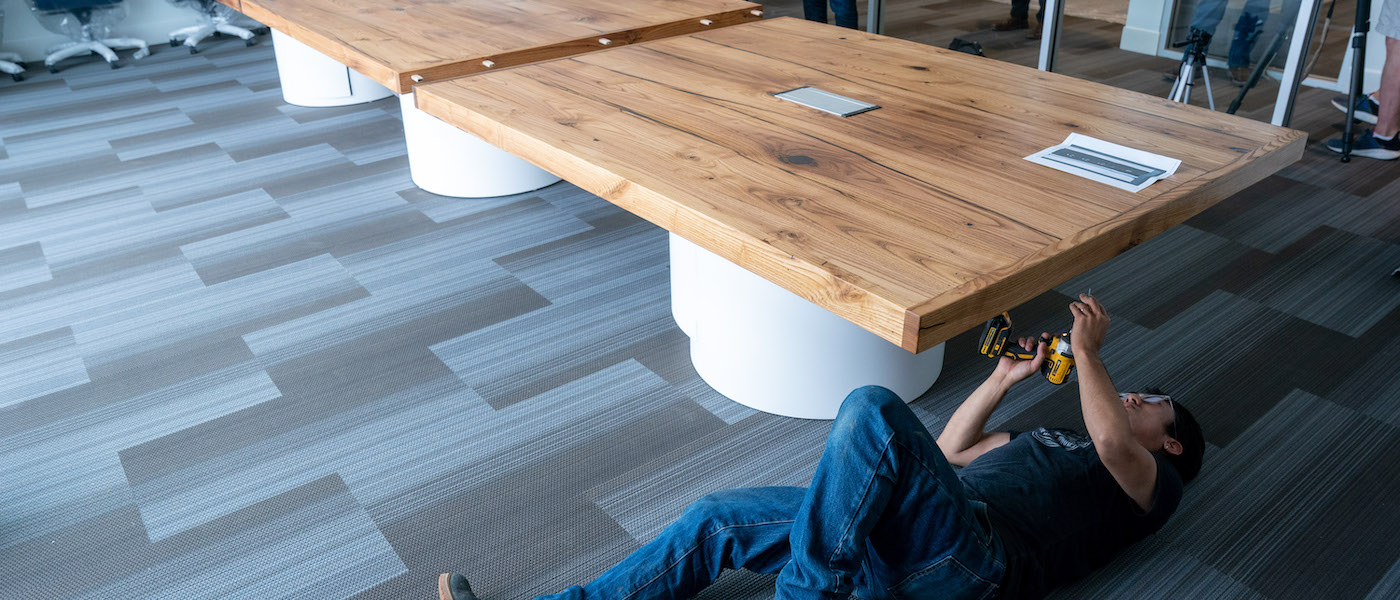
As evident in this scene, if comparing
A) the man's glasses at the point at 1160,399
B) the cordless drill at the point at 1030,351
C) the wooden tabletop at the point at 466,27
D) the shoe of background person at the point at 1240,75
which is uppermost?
the wooden tabletop at the point at 466,27

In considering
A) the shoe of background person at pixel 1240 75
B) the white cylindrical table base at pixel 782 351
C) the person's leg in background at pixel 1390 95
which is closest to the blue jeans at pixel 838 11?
the shoe of background person at pixel 1240 75

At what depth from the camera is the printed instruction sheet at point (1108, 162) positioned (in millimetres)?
1515

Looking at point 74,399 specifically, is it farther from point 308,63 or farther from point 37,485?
point 308,63

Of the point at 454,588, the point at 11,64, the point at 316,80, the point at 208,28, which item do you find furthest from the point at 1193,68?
the point at 11,64

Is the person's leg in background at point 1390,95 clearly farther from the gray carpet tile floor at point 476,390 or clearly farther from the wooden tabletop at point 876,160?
the wooden tabletop at point 876,160

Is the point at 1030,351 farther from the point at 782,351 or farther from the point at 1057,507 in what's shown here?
the point at 782,351

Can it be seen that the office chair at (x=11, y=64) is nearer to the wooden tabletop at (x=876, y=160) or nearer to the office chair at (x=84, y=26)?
the office chair at (x=84, y=26)

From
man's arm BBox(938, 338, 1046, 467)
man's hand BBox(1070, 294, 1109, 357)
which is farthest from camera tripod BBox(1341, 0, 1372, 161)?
man's hand BBox(1070, 294, 1109, 357)

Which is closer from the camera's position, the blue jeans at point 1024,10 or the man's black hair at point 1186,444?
the man's black hair at point 1186,444

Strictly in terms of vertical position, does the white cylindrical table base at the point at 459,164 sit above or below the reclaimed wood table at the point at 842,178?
below

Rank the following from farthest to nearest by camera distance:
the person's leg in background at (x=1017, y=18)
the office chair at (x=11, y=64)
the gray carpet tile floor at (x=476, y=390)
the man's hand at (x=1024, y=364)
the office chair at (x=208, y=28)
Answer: the office chair at (x=208, y=28) → the office chair at (x=11, y=64) → the person's leg in background at (x=1017, y=18) → the gray carpet tile floor at (x=476, y=390) → the man's hand at (x=1024, y=364)

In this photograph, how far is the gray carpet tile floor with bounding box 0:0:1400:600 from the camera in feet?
5.59

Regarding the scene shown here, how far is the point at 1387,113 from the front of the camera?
3430 millimetres

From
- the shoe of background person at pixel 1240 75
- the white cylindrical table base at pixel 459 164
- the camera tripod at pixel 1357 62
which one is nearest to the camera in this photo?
the white cylindrical table base at pixel 459 164
